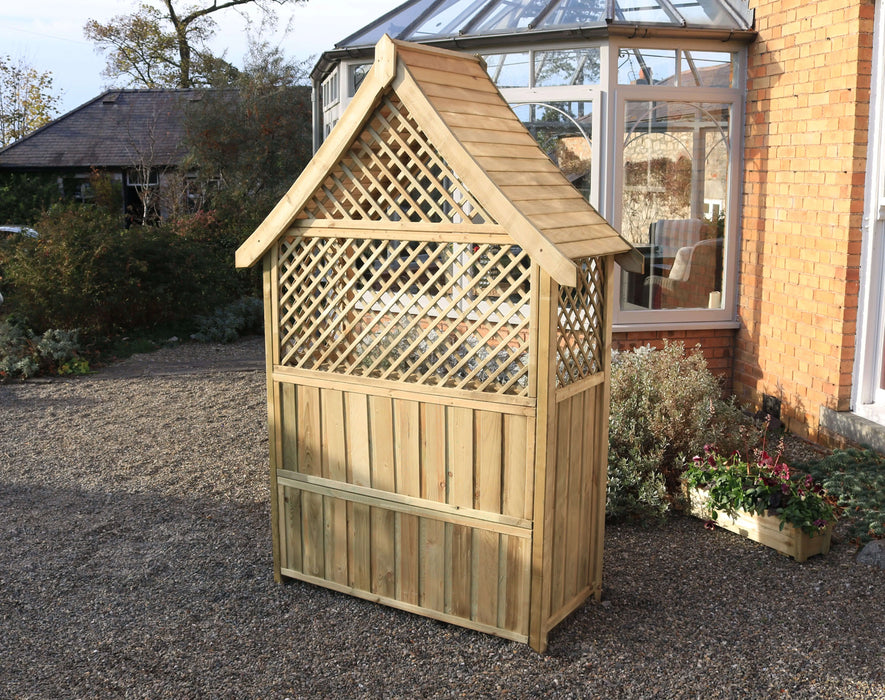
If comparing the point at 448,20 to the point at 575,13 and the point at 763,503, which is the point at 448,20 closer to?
the point at 575,13

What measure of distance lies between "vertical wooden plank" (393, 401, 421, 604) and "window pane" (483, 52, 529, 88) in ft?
14.4

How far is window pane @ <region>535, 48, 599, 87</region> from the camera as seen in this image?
7.28 meters

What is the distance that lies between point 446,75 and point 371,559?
2.22 meters

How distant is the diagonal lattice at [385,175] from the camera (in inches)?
149

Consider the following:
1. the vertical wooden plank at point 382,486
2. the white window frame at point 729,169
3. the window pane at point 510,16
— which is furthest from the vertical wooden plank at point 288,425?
the window pane at point 510,16

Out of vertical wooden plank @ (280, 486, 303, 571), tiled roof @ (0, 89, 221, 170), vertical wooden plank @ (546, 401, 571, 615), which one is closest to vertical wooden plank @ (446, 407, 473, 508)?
vertical wooden plank @ (546, 401, 571, 615)

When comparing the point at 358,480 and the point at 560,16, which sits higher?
the point at 560,16

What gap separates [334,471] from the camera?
4258 millimetres

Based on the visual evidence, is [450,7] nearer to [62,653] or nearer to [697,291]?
[697,291]

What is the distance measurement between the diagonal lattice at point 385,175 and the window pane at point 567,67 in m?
3.70

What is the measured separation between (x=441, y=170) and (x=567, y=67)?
3964 millimetres

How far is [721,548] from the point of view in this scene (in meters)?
4.92

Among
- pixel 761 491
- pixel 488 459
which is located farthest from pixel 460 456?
pixel 761 491

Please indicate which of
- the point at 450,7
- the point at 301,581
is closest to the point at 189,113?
the point at 450,7
